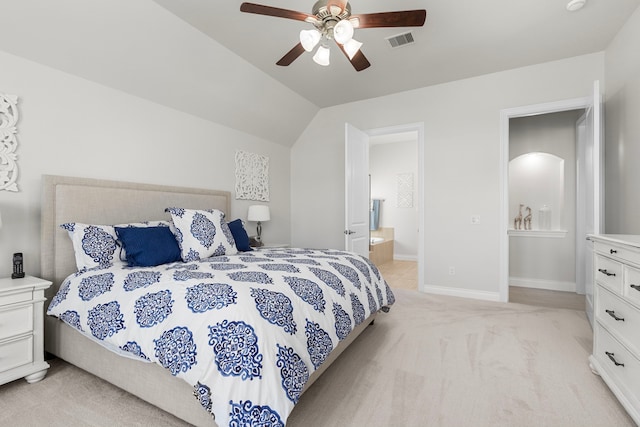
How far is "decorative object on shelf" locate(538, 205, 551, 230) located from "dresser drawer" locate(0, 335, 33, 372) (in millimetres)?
5806

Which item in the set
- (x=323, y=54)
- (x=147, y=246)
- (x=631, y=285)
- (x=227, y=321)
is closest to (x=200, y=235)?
(x=147, y=246)

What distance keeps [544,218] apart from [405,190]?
10.0ft

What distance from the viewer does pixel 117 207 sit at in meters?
2.75

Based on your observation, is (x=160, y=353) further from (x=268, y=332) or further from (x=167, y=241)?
(x=167, y=241)

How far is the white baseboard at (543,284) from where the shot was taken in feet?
14.0

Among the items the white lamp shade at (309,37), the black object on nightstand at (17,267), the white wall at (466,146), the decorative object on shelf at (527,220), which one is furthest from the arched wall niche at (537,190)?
the black object on nightstand at (17,267)

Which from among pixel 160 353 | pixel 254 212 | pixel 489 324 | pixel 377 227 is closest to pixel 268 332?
pixel 160 353

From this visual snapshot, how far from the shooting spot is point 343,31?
187 centimetres

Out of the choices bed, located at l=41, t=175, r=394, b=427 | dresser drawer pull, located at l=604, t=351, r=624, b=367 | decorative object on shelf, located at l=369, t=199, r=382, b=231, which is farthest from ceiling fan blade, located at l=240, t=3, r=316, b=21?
decorative object on shelf, located at l=369, t=199, r=382, b=231

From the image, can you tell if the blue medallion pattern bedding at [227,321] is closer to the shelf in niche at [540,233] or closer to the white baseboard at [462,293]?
the white baseboard at [462,293]

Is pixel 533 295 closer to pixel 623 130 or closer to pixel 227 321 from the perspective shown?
pixel 623 130

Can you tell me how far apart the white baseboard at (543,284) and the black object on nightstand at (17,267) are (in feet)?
18.4

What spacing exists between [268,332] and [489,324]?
254cm

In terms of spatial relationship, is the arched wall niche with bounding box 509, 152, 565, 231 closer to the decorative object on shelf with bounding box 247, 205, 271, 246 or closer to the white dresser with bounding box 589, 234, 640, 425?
the white dresser with bounding box 589, 234, 640, 425
